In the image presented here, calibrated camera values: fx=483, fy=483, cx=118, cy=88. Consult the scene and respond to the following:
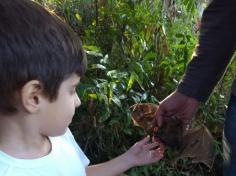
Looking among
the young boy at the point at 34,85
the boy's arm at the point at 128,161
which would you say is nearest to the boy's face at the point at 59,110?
the young boy at the point at 34,85

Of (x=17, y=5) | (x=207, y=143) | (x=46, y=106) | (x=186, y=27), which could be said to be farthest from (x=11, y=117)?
(x=186, y=27)

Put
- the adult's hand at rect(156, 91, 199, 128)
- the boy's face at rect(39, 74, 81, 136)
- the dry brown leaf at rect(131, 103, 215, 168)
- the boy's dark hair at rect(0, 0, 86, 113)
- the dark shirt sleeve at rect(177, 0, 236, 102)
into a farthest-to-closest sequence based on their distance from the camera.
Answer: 1. the dry brown leaf at rect(131, 103, 215, 168)
2. the adult's hand at rect(156, 91, 199, 128)
3. the dark shirt sleeve at rect(177, 0, 236, 102)
4. the boy's face at rect(39, 74, 81, 136)
5. the boy's dark hair at rect(0, 0, 86, 113)

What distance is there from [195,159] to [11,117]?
4.83 ft

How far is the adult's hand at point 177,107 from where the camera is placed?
5.99 feet

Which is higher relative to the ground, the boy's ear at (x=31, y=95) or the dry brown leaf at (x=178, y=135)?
the boy's ear at (x=31, y=95)

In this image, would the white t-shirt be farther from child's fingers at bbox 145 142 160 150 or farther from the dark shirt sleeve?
the dark shirt sleeve

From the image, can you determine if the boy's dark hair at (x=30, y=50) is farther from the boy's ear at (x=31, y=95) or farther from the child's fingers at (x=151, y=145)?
the child's fingers at (x=151, y=145)

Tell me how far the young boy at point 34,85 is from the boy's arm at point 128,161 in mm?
216

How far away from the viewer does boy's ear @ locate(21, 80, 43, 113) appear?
1.20 m

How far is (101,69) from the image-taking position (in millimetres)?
2678

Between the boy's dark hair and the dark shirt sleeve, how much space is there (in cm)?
59

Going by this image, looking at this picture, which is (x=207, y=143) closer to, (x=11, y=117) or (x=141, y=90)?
(x=141, y=90)

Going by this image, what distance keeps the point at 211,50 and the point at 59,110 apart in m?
0.66

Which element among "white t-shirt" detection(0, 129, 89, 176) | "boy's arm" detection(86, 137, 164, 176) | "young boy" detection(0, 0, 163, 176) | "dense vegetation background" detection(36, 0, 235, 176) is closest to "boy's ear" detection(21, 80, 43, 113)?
"young boy" detection(0, 0, 163, 176)
